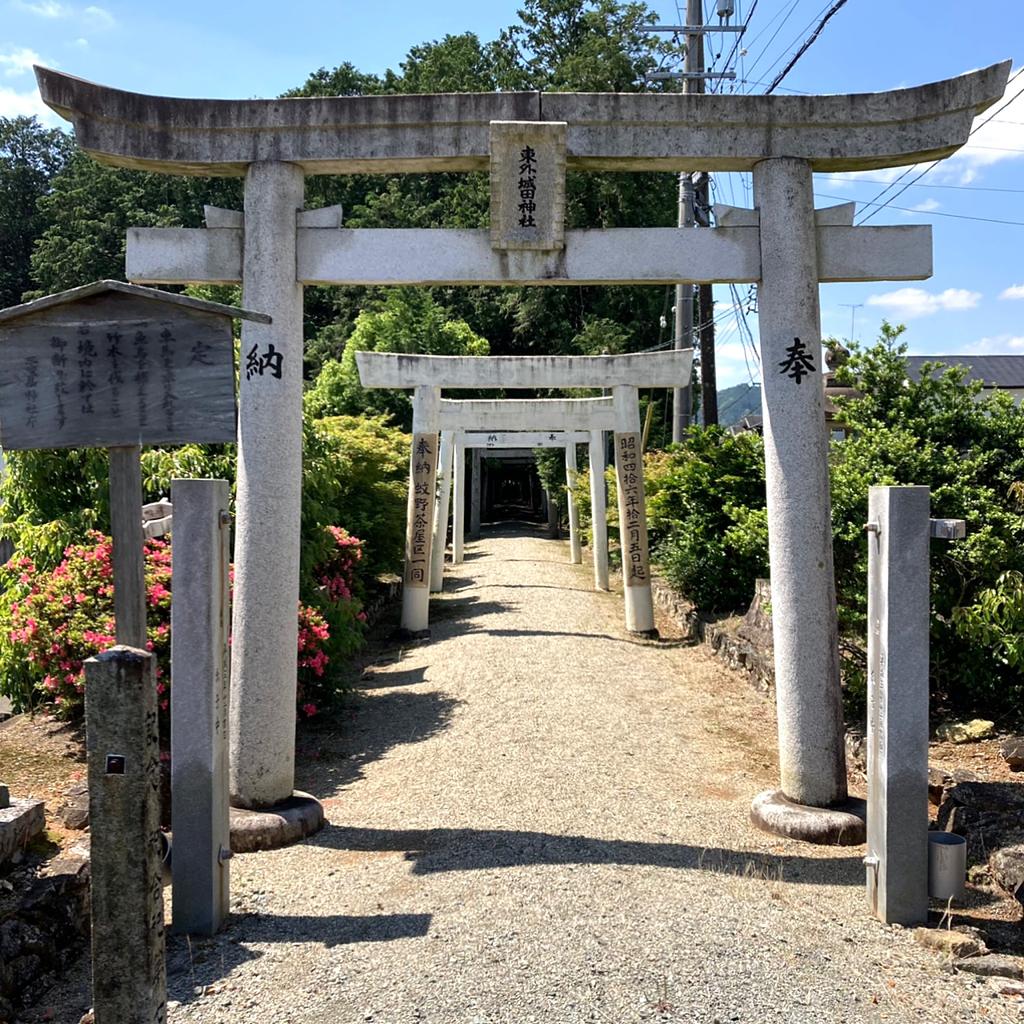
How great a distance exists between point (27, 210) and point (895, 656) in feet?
140

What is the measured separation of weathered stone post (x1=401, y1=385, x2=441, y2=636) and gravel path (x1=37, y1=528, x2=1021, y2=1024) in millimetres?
4212

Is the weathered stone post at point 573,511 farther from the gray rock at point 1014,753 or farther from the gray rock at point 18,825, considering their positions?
the gray rock at point 18,825

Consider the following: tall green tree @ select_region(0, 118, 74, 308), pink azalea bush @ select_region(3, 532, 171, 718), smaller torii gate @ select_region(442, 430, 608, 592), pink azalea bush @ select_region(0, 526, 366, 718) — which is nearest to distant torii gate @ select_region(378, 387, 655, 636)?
smaller torii gate @ select_region(442, 430, 608, 592)

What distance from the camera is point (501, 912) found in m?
4.35

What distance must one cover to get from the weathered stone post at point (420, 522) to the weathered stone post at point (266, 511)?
284 inches

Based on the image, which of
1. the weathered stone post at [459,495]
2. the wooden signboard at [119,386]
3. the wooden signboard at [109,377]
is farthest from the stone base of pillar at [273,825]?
the weathered stone post at [459,495]

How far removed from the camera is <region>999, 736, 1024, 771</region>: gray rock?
632 cm

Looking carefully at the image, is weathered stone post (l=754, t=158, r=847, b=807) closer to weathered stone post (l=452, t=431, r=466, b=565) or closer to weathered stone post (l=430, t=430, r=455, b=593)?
weathered stone post (l=430, t=430, r=455, b=593)

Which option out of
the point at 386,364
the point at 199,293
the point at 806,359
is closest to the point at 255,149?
the point at 806,359

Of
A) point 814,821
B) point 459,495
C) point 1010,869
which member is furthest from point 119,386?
point 459,495

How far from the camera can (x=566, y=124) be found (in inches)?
223

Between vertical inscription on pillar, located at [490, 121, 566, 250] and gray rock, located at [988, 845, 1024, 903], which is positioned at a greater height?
vertical inscription on pillar, located at [490, 121, 566, 250]

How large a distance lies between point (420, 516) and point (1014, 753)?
27.0 feet

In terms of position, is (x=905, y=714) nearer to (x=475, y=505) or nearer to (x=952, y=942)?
(x=952, y=942)
